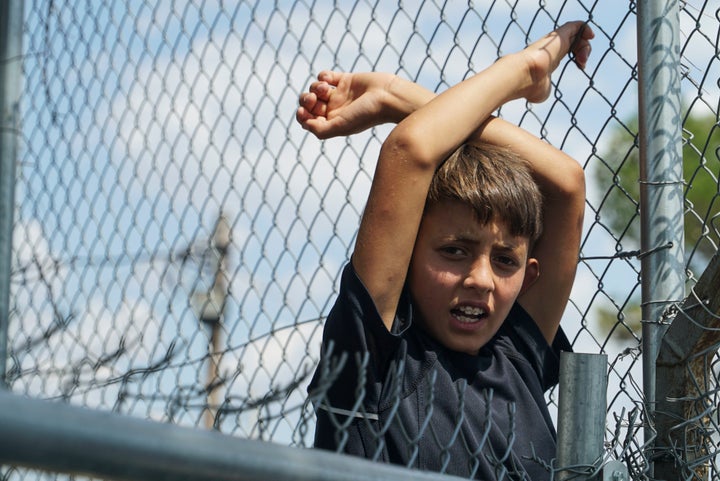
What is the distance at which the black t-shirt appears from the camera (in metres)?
2.13

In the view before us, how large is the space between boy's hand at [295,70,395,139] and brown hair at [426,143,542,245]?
0.28m

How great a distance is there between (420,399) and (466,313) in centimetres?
22

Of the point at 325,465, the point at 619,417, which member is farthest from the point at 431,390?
the point at 619,417

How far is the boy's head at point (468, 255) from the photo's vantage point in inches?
89.7

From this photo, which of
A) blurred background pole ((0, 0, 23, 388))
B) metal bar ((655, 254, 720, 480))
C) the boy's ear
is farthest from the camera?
blurred background pole ((0, 0, 23, 388))

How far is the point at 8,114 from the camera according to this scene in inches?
133

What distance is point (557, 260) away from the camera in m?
2.53

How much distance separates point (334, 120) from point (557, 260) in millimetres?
616

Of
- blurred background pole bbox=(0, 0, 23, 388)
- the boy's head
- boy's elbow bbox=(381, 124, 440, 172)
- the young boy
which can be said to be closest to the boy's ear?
the young boy

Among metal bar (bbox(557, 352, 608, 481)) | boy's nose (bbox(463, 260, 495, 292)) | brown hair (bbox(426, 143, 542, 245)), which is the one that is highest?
brown hair (bbox(426, 143, 542, 245))

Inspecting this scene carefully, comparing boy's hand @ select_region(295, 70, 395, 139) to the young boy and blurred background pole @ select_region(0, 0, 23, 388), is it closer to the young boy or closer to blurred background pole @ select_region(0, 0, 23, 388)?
the young boy

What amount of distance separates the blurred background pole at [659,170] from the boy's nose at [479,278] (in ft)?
1.16

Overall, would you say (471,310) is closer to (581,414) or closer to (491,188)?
(491,188)

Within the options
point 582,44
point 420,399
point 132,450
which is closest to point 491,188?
point 420,399
